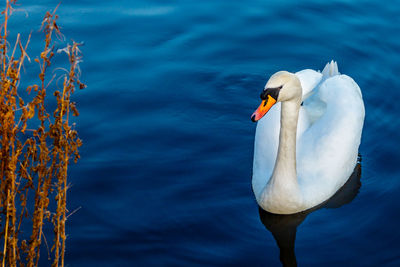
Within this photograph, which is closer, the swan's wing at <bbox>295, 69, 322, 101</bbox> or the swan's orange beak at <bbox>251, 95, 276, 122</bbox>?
the swan's orange beak at <bbox>251, 95, 276, 122</bbox>

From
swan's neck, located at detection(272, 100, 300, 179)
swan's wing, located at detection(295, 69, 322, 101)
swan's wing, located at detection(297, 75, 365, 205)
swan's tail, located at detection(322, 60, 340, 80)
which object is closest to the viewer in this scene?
swan's neck, located at detection(272, 100, 300, 179)

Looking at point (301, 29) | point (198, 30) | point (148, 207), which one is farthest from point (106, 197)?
point (301, 29)

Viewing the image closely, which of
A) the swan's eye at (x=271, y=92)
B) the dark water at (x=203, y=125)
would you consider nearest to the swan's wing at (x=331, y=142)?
the dark water at (x=203, y=125)

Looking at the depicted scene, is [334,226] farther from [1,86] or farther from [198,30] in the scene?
[198,30]

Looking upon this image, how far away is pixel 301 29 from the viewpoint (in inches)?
454

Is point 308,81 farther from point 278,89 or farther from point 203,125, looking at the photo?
point 278,89

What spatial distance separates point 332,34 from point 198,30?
84.5 inches

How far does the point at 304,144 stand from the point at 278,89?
53.9 inches

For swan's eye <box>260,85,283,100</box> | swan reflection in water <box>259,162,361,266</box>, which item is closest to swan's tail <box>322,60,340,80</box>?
swan reflection in water <box>259,162,361,266</box>

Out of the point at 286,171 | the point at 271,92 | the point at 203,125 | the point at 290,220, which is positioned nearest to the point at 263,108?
the point at 271,92

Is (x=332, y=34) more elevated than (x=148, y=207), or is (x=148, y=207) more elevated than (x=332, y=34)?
(x=332, y=34)

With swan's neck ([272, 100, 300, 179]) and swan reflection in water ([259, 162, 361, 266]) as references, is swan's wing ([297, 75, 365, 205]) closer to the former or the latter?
swan reflection in water ([259, 162, 361, 266])

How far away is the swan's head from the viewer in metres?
6.56

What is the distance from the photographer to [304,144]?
7.82 m
